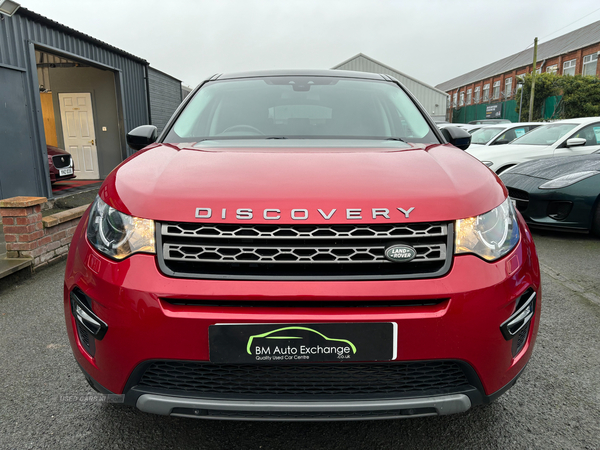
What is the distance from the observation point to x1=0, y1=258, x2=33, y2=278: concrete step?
367 cm

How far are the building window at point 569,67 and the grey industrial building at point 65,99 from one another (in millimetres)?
33923

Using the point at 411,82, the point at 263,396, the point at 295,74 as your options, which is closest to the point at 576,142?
the point at 295,74

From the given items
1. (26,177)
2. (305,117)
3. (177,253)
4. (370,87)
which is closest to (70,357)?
(177,253)

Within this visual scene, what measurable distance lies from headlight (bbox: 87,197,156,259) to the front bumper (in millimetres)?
43

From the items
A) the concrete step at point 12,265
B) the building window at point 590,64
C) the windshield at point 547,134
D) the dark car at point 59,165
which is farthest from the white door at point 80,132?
the building window at point 590,64

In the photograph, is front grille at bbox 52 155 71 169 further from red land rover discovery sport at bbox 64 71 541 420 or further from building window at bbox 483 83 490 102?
building window at bbox 483 83 490 102

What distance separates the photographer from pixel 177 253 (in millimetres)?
1456

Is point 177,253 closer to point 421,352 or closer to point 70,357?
point 421,352

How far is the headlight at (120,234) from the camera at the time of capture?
148 cm

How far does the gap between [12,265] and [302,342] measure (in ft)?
11.2

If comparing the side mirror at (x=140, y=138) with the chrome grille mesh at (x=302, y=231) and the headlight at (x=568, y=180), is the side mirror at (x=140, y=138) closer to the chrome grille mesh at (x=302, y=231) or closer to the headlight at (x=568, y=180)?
the chrome grille mesh at (x=302, y=231)

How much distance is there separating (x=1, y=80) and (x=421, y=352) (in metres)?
8.19

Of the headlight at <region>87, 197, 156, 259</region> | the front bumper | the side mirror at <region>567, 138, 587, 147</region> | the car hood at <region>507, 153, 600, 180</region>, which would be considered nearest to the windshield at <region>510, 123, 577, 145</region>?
the side mirror at <region>567, 138, 587, 147</region>

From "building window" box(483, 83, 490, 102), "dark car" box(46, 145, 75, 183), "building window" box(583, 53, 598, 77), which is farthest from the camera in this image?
"building window" box(483, 83, 490, 102)
